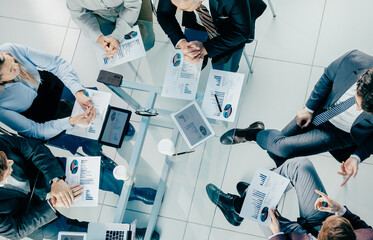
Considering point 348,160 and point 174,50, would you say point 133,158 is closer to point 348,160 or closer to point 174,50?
point 174,50

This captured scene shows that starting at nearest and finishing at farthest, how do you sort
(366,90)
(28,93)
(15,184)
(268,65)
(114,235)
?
(366,90) → (114,235) → (15,184) → (28,93) → (268,65)

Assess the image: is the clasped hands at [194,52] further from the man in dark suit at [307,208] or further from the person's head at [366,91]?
the person's head at [366,91]

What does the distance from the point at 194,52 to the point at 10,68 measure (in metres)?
1.20

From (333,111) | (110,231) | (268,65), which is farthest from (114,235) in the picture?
(268,65)

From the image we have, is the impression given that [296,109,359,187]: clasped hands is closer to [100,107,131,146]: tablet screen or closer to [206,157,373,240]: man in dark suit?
[206,157,373,240]: man in dark suit

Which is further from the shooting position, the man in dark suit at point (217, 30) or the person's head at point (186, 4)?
the man in dark suit at point (217, 30)

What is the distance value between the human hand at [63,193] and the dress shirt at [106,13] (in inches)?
43.2

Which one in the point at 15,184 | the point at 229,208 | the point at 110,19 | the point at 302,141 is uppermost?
the point at 110,19

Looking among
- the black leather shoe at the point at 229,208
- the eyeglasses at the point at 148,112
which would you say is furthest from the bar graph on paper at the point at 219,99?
the black leather shoe at the point at 229,208

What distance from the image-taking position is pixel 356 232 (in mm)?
2230

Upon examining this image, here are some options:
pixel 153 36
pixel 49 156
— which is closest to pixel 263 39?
pixel 153 36

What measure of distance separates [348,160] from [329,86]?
55 centimetres

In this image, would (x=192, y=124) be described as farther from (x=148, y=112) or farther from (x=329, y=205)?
(x=329, y=205)

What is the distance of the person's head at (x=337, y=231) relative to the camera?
6.46 ft
